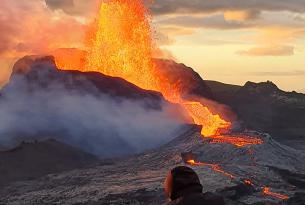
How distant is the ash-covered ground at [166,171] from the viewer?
28.1 meters

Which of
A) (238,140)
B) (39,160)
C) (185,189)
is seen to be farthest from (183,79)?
(185,189)

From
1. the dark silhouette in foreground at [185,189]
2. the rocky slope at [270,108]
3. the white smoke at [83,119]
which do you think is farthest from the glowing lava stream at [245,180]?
the dark silhouette in foreground at [185,189]

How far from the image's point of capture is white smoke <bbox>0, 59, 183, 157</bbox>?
43688mm

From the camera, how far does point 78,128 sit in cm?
4469

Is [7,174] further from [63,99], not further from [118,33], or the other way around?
[118,33]

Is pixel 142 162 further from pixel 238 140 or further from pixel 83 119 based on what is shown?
pixel 83 119

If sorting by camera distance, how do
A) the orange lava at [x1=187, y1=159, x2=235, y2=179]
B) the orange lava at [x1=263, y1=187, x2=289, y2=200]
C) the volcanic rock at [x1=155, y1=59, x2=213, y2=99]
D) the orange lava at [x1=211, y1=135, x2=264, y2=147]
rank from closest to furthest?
the orange lava at [x1=263, y1=187, x2=289, y2=200] < the orange lava at [x1=187, y1=159, x2=235, y2=179] < the orange lava at [x1=211, y1=135, x2=264, y2=147] < the volcanic rock at [x1=155, y1=59, x2=213, y2=99]

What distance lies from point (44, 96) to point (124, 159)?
35.9 ft

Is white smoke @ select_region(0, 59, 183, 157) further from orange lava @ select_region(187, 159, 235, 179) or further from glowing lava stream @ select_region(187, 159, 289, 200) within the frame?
glowing lava stream @ select_region(187, 159, 289, 200)

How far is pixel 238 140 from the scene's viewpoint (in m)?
38.8

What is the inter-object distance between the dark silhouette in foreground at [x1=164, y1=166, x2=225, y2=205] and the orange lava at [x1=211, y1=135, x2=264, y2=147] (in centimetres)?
3174

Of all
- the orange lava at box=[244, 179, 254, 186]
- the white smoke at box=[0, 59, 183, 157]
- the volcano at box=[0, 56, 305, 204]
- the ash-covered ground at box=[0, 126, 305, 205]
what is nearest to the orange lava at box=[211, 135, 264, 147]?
the volcano at box=[0, 56, 305, 204]

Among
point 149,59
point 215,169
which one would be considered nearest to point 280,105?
point 149,59

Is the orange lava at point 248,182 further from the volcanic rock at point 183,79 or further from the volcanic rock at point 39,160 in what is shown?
the volcanic rock at point 183,79
